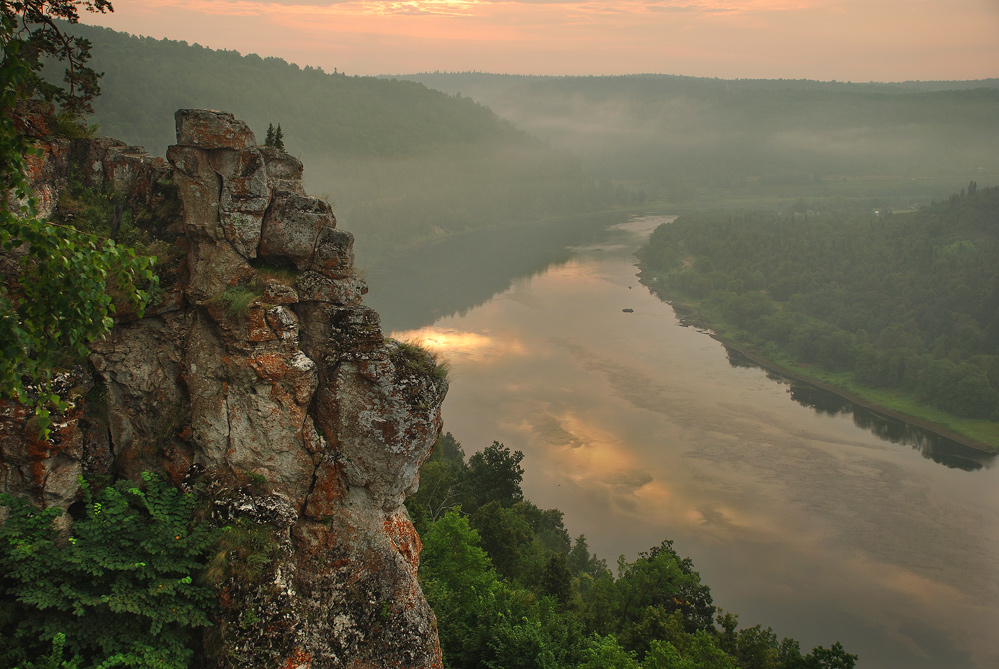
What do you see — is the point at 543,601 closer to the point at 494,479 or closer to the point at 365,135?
the point at 494,479

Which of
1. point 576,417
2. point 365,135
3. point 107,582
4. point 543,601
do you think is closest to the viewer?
point 107,582

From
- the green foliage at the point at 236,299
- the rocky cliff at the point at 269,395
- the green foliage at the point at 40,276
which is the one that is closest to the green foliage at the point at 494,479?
the rocky cliff at the point at 269,395

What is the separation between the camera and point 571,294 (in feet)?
268

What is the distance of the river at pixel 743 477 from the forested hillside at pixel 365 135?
42.7 metres

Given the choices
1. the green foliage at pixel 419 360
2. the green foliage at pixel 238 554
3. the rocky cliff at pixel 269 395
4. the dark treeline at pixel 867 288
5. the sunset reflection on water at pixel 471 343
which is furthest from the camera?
the dark treeline at pixel 867 288

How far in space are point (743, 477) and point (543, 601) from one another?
28.4 meters

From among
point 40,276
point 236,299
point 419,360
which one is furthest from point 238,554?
point 40,276

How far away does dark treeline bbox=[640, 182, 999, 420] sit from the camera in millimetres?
61303

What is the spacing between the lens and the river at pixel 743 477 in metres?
31.2

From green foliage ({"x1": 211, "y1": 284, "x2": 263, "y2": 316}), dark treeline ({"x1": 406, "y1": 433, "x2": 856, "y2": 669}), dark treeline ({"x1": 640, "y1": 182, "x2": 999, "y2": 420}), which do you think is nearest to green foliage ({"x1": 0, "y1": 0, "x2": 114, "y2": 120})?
green foliage ({"x1": 211, "y1": 284, "x2": 263, "y2": 316})

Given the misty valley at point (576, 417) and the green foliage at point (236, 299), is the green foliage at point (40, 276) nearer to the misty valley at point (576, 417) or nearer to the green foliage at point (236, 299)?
the misty valley at point (576, 417)

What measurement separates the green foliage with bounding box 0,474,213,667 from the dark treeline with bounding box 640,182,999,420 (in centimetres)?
6299

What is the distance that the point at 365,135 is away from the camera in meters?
140

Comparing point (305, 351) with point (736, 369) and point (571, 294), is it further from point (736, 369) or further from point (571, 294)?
point (571, 294)
